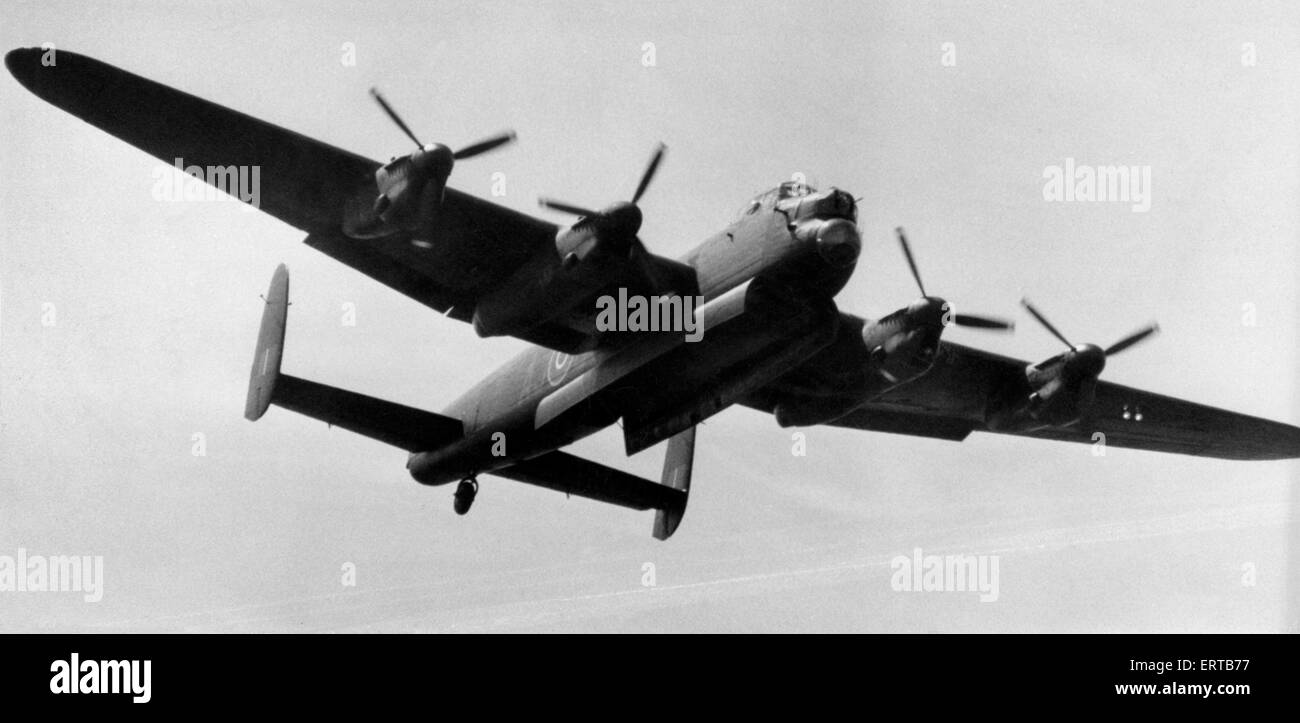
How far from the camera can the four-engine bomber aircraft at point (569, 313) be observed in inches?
546

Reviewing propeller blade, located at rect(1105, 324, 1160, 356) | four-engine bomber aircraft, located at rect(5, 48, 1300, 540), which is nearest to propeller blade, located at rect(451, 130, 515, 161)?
four-engine bomber aircraft, located at rect(5, 48, 1300, 540)

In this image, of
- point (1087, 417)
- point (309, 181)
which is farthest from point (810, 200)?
point (1087, 417)

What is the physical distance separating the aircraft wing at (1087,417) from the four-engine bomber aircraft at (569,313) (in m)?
0.09

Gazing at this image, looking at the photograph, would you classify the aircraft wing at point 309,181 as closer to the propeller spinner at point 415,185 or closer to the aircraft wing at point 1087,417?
the propeller spinner at point 415,185

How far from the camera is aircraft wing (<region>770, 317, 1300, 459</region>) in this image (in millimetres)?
18688

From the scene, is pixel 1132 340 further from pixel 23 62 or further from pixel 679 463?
pixel 23 62

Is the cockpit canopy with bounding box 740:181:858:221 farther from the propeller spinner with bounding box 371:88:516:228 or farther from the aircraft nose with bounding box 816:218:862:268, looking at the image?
the propeller spinner with bounding box 371:88:516:228

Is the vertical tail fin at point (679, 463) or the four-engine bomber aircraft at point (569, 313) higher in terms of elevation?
the four-engine bomber aircraft at point (569, 313)

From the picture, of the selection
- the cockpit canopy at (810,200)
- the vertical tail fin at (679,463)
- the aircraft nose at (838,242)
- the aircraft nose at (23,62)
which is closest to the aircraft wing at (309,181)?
the aircraft nose at (23,62)

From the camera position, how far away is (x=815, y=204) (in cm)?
1405

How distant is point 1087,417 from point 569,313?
384 inches
